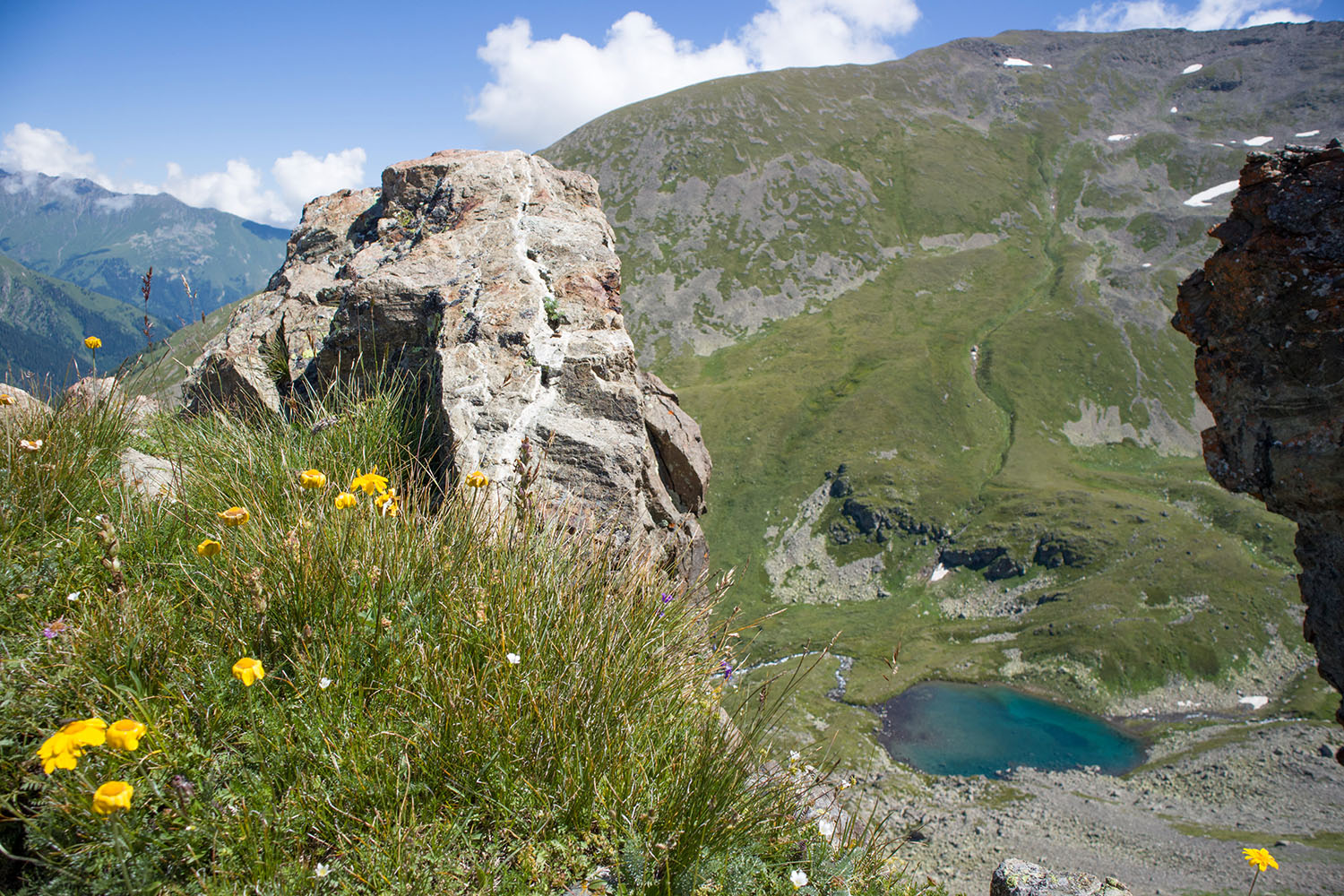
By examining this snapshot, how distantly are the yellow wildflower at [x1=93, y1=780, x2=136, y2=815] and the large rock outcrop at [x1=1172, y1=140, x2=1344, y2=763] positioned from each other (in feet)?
75.8

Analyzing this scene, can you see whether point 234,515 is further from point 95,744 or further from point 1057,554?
point 1057,554

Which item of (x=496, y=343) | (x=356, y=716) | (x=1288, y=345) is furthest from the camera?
(x=1288, y=345)

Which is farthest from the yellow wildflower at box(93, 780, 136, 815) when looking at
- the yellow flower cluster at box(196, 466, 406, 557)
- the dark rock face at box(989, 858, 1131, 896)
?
the dark rock face at box(989, 858, 1131, 896)

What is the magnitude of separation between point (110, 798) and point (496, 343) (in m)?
6.83

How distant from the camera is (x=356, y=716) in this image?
136 inches

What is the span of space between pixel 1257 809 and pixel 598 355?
4766 inches

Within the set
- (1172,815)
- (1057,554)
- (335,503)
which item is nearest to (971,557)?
(1057,554)

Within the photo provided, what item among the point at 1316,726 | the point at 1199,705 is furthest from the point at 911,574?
the point at 1316,726


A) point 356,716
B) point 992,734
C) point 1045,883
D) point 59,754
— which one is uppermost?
point 59,754

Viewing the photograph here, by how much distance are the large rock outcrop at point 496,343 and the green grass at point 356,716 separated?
2.21 meters

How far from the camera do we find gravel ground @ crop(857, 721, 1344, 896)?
246 ft

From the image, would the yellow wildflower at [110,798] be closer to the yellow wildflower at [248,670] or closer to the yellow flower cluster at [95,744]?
the yellow flower cluster at [95,744]

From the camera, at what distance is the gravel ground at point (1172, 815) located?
7494 cm

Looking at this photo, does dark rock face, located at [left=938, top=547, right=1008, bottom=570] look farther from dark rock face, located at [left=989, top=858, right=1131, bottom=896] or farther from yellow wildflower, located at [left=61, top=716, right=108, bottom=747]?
yellow wildflower, located at [left=61, top=716, right=108, bottom=747]
